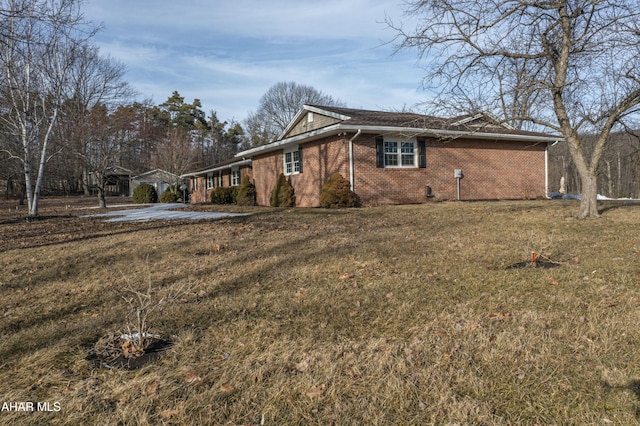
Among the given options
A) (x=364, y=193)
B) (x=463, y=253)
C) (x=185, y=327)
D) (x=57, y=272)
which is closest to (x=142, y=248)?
(x=57, y=272)

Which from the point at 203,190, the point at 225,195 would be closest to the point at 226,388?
the point at 225,195

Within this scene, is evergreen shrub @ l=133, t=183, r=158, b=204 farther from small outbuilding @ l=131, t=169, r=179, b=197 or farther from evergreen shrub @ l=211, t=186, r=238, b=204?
Answer: evergreen shrub @ l=211, t=186, r=238, b=204

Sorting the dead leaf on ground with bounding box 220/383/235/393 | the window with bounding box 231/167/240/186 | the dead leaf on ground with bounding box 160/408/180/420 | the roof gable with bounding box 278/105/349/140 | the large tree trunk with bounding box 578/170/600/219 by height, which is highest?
the roof gable with bounding box 278/105/349/140

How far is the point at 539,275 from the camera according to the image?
15.9 ft

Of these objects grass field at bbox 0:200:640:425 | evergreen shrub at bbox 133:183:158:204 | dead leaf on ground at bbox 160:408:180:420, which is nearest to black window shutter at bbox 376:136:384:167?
grass field at bbox 0:200:640:425

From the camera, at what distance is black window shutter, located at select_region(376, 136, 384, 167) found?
15.0 m

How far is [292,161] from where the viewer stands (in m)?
17.9

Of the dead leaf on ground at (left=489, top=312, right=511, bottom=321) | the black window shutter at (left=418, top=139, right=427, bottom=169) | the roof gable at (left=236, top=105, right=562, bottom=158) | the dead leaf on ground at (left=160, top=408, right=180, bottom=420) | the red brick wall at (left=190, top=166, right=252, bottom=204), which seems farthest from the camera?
the red brick wall at (left=190, top=166, right=252, bottom=204)

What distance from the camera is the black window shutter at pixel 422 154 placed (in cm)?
1589

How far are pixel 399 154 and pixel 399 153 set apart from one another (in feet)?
0.12

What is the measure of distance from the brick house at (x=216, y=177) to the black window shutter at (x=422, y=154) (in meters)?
10.2

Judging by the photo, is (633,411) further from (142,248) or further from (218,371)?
(142,248)

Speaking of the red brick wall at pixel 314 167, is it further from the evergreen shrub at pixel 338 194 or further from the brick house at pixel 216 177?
the brick house at pixel 216 177

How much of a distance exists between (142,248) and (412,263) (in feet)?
16.0
